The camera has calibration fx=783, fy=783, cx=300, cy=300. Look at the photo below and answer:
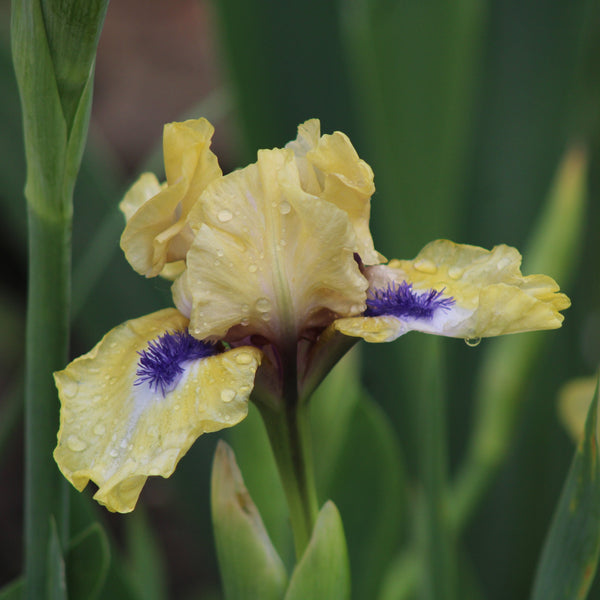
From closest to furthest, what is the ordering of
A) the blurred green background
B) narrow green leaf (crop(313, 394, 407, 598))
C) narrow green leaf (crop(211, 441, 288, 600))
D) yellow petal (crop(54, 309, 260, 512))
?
yellow petal (crop(54, 309, 260, 512))
narrow green leaf (crop(211, 441, 288, 600))
narrow green leaf (crop(313, 394, 407, 598))
the blurred green background

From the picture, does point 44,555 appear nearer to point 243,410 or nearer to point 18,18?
point 243,410

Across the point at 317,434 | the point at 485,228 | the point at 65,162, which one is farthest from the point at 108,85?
the point at 65,162

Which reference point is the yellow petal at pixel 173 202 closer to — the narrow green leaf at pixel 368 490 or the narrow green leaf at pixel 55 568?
the narrow green leaf at pixel 55 568

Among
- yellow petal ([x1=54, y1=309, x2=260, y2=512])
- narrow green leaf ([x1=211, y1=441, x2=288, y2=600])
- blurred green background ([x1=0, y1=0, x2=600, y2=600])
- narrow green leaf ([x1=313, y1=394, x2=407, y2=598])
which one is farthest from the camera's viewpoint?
blurred green background ([x1=0, y1=0, x2=600, y2=600])

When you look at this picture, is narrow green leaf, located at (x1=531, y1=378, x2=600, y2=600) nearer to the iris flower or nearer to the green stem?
the iris flower

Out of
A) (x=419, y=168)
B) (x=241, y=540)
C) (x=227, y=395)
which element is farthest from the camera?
(x=419, y=168)

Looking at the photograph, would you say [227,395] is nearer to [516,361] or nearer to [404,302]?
[404,302]

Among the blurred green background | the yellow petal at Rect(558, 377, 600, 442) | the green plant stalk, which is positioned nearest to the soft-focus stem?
the green plant stalk

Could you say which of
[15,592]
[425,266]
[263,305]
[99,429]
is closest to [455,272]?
[425,266]
